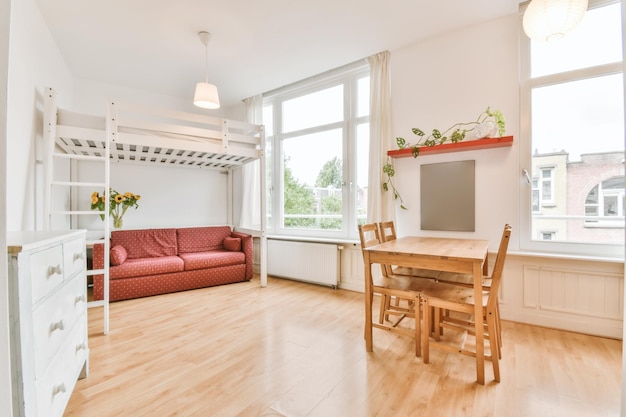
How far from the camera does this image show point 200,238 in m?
4.51

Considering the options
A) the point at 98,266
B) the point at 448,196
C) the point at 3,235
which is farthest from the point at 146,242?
the point at 448,196

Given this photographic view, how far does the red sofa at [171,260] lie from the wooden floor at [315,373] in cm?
58

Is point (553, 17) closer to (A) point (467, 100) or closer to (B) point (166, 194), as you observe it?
(A) point (467, 100)

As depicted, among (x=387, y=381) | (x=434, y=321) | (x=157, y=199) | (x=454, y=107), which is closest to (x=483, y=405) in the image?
(x=387, y=381)

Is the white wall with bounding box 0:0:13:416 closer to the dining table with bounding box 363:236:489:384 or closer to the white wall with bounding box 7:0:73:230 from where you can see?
the white wall with bounding box 7:0:73:230

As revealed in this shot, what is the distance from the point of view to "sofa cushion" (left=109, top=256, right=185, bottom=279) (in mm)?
3375

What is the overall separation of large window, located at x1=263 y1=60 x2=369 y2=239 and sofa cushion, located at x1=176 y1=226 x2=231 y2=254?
0.85 metres

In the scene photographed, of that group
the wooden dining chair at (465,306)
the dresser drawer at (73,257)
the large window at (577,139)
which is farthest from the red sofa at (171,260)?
the large window at (577,139)

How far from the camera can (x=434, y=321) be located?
2344 millimetres

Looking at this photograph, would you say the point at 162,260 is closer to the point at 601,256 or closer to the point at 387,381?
the point at 387,381

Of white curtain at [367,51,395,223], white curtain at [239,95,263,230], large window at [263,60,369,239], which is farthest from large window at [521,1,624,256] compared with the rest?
white curtain at [239,95,263,230]

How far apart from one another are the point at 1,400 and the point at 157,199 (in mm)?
4268

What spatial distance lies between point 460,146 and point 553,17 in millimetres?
1314

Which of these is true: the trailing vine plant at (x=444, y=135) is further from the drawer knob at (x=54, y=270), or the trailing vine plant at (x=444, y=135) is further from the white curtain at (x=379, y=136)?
the drawer knob at (x=54, y=270)
